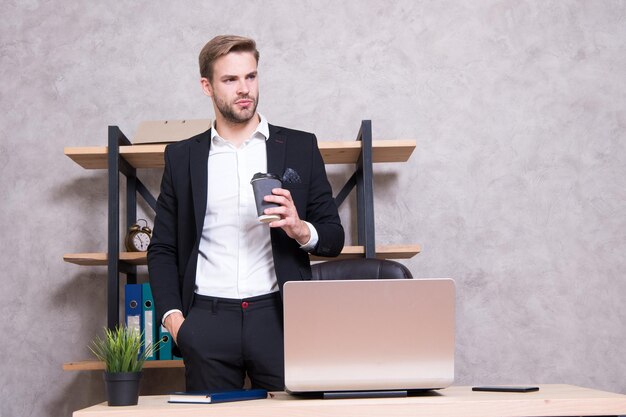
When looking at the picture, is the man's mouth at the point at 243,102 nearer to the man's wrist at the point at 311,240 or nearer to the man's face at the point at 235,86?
the man's face at the point at 235,86

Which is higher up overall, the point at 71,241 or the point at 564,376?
the point at 71,241

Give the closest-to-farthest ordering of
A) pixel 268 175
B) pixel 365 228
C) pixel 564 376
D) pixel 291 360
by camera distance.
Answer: pixel 291 360 < pixel 268 175 < pixel 365 228 < pixel 564 376

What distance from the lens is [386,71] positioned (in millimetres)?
3367

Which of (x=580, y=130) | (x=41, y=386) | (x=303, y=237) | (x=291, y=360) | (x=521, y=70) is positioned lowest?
(x=41, y=386)

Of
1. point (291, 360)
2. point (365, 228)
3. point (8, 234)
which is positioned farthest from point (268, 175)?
point (8, 234)

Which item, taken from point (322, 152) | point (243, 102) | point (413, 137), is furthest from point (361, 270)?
point (413, 137)

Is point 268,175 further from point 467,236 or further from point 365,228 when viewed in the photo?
point 467,236

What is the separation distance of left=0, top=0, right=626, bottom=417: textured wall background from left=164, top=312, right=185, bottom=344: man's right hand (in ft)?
4.00

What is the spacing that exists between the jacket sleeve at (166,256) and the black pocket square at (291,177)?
34 cm

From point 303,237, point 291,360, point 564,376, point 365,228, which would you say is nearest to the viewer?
point 291,360

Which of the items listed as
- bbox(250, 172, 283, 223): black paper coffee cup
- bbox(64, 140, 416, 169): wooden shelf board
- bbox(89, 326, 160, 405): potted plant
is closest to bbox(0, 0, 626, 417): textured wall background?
bbox(64, 140, 416, 169): wooden shelf board

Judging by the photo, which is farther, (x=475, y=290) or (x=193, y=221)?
(x=475, y=290)

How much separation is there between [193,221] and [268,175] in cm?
53

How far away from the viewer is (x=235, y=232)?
2.13m
